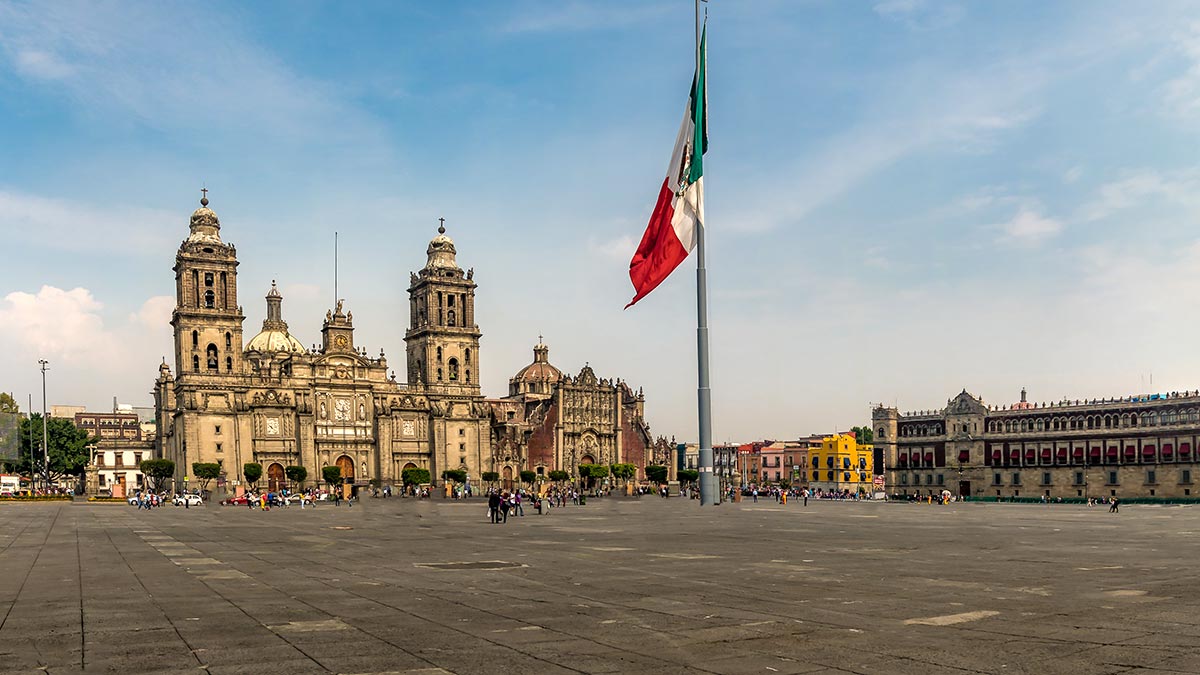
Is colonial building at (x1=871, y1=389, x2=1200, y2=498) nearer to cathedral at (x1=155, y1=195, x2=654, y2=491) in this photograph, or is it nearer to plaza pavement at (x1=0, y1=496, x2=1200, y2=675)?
cathedral at (x1=155, y1=195, x2=654, y2=491)

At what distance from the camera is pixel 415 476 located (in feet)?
372

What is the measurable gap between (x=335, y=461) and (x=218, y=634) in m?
108

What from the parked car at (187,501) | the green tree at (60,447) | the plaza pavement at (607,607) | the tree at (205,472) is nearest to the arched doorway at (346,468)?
the tree at (205,472)

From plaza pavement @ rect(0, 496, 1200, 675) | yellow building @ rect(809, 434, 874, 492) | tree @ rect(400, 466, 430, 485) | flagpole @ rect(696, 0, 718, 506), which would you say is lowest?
yellow building @ rect(809, 434, 874, 492)

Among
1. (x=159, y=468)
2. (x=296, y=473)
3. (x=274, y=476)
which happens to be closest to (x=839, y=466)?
(x=296, y=473)

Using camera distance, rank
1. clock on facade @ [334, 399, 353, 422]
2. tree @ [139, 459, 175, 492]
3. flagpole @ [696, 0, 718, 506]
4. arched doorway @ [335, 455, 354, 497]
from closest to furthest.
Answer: flagpole @ [696, 0, 718, 506]
tree @ [139, 459, 175, 492]
arched doorway @ [335, 455, 354, 497]
clock on facade @ [334, 399, 353, 422]

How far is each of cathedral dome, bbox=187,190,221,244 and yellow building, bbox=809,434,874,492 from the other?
8764 cm

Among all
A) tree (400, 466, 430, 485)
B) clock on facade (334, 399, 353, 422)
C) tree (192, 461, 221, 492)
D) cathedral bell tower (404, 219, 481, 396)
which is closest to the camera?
tree (192, 461, 221, 492)

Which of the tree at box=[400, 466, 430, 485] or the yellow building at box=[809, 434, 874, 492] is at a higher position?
the tree at box=[400, 466, 430, 485]

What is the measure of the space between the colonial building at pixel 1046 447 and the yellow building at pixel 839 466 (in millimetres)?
13627

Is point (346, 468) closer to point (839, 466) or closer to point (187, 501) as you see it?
point (187, 501)

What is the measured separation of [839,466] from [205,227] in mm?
90719

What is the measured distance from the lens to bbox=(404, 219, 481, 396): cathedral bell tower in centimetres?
12675

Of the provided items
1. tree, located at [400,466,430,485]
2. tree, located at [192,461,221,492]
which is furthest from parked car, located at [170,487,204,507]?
tree, located at [400,466,430,485]
